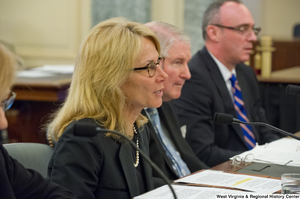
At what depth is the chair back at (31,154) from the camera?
1668 mm

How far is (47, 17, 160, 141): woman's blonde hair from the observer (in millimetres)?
1618

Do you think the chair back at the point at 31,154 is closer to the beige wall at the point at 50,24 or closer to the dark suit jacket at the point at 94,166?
the dark suit jacket at the point at 94,166

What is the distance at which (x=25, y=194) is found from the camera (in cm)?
136

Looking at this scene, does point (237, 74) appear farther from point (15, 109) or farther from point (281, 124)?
point (15, 109)

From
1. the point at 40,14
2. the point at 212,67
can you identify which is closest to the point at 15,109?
the point at 212,67

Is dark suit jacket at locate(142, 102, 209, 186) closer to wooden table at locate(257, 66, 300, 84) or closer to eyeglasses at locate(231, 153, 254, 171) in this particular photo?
eyeglasses at locate(231, 153, 254, 171)

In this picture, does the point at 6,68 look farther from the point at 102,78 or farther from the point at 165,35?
the point at 165,35

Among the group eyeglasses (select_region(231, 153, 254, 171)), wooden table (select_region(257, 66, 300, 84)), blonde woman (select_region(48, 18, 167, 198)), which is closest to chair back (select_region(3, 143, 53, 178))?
blonde woman (select_region(48, 18, 167, 198))

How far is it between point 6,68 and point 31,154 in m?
0.67

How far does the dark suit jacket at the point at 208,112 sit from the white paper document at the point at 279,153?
1.31 feet

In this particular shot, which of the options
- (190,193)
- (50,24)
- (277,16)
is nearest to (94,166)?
(190,193)

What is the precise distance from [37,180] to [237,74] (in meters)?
2.20

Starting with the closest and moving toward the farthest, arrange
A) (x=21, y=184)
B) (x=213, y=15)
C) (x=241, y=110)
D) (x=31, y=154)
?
(x=21, y=184) < (x=31, y=154) < (x=241, y=110) < (x=213, y=15)

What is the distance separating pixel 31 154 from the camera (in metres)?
1.71
